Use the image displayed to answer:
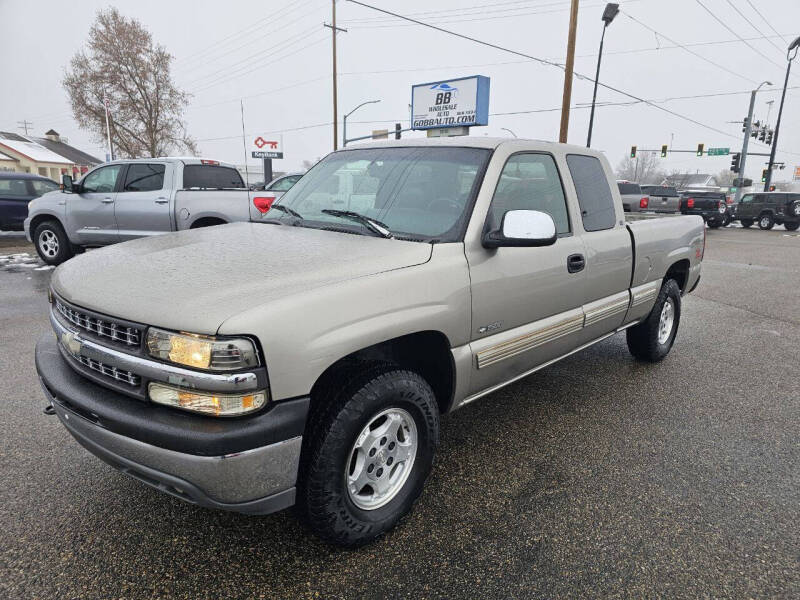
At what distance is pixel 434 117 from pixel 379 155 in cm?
2540

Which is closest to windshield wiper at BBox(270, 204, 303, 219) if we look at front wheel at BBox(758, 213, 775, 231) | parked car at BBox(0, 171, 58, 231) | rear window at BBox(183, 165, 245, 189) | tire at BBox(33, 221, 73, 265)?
rear window at BBox(183, 165, 245, 189)

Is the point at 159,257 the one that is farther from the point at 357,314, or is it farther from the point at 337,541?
the point at 337,541

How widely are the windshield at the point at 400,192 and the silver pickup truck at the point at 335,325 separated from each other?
0.01 meters

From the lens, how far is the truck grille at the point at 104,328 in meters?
1.91

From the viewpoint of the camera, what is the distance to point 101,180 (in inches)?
353

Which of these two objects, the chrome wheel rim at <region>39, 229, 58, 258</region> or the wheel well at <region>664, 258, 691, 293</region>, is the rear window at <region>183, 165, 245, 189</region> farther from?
the wheel well at <region>664, 258, 691, 293</region>

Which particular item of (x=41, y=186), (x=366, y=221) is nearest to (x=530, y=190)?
(x=366, y=221)

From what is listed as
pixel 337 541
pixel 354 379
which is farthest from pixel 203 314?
pixel 337 541

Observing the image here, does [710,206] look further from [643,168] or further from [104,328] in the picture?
[643,168]

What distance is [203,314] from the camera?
1.79 metres

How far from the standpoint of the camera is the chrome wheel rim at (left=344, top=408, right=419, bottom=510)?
7.37 feet

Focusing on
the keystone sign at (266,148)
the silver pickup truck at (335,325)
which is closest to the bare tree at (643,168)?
the keystone sign at (266,148)

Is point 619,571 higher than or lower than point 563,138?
lower

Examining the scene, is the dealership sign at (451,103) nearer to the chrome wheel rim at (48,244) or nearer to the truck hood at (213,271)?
the chrome wheel rim at (48,244)
